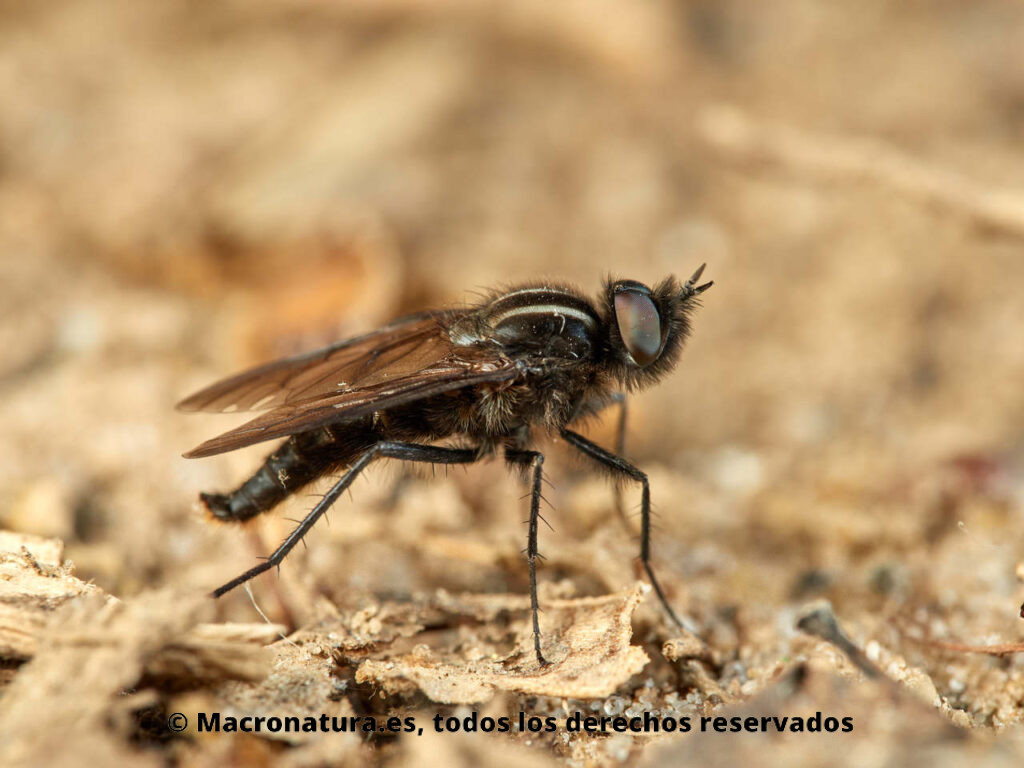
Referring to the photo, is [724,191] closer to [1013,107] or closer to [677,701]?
[1013,107]

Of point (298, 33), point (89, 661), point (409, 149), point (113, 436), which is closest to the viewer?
point (89, 661)

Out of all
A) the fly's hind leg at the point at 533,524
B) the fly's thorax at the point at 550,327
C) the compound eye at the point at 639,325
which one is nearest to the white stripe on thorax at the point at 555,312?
the fly's thorax at the point at 550,327

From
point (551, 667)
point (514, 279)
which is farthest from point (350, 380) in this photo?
point (514, 279)

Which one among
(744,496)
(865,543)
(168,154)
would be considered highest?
(168,154)

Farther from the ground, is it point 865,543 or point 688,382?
point 688,382

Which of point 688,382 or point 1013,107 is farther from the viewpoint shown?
point 1013,107

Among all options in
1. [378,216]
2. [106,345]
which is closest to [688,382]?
[378,216]
